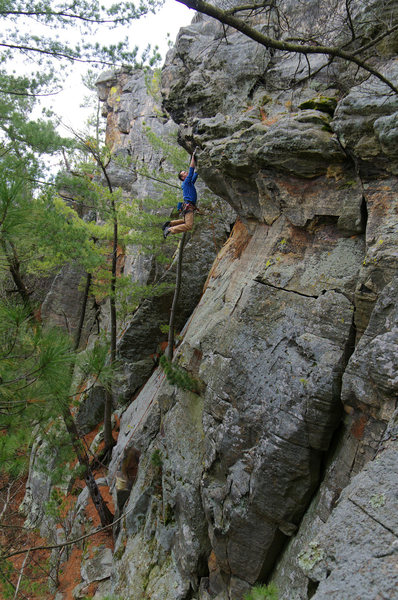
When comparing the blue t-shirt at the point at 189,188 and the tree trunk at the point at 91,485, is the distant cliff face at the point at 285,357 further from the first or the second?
the tree trunk at the point at 91,485

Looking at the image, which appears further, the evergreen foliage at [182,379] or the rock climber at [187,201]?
the rock climber at [187,201]

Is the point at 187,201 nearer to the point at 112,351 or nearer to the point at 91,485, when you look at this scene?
the point at 112,351

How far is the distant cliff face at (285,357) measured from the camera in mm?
4457

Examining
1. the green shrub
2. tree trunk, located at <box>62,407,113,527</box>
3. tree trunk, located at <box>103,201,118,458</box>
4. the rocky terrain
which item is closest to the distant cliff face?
the rocky terrain

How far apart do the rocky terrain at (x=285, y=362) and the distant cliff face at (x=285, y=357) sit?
22 mm

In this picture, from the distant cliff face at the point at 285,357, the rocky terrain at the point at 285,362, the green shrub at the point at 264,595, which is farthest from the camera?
the distant cliff face at the point at 285,357

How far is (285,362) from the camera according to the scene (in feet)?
17.5

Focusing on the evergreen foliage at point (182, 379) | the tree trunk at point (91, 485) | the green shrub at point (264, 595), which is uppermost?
the evergreen foliage at point (182, 379)

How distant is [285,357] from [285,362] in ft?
0.24

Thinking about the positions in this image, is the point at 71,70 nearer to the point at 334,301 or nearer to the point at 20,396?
the point at 20,396

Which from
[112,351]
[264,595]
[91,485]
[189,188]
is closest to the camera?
[264,595]

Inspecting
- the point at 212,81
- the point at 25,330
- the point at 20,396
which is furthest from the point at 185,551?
the point at 212,81

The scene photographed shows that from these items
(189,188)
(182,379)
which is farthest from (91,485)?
(189,188)

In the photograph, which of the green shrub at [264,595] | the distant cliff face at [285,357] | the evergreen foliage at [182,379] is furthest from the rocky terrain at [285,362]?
the green shrub at [264,595]
